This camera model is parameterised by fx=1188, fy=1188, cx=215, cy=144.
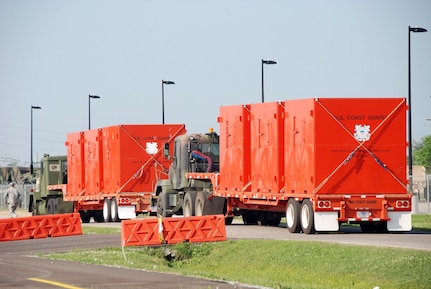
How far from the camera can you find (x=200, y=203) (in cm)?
4122

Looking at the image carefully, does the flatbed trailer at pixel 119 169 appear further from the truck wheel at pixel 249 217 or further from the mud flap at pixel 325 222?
the mud flap at pixel 325 222

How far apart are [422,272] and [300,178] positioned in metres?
12.1

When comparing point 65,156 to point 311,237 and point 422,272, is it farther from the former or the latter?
point 422,272

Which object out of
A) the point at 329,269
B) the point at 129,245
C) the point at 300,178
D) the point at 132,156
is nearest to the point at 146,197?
the point at 132,156

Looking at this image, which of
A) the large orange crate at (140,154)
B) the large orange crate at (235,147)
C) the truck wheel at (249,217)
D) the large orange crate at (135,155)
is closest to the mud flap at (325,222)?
the large orange crate at (235,147)

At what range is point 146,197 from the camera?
48.5 metres

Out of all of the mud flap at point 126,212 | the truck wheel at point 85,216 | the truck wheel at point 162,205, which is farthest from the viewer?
the truck wheel at point 85,216

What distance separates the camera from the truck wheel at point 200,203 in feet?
134

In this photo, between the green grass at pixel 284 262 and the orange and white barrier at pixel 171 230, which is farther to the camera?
the orange and white barrier at pixel 171 230

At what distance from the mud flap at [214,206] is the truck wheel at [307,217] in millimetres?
7539

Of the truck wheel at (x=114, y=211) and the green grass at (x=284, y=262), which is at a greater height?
the truck wheel at (x=114, y=211)

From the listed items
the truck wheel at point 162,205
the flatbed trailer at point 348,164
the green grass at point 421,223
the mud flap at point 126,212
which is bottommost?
the green grass at point 421,223

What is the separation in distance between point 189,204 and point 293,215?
27.6 ft

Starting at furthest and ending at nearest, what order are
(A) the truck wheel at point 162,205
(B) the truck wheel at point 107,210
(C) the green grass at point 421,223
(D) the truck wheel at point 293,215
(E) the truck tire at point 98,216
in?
(E) the truck tire at point 98,216, (B) the truck wheel at point 107,210, (A) the truck wheel at point 162,205, (C) the green grass at point 421,223, (D) the truck wheel at point 293,215
